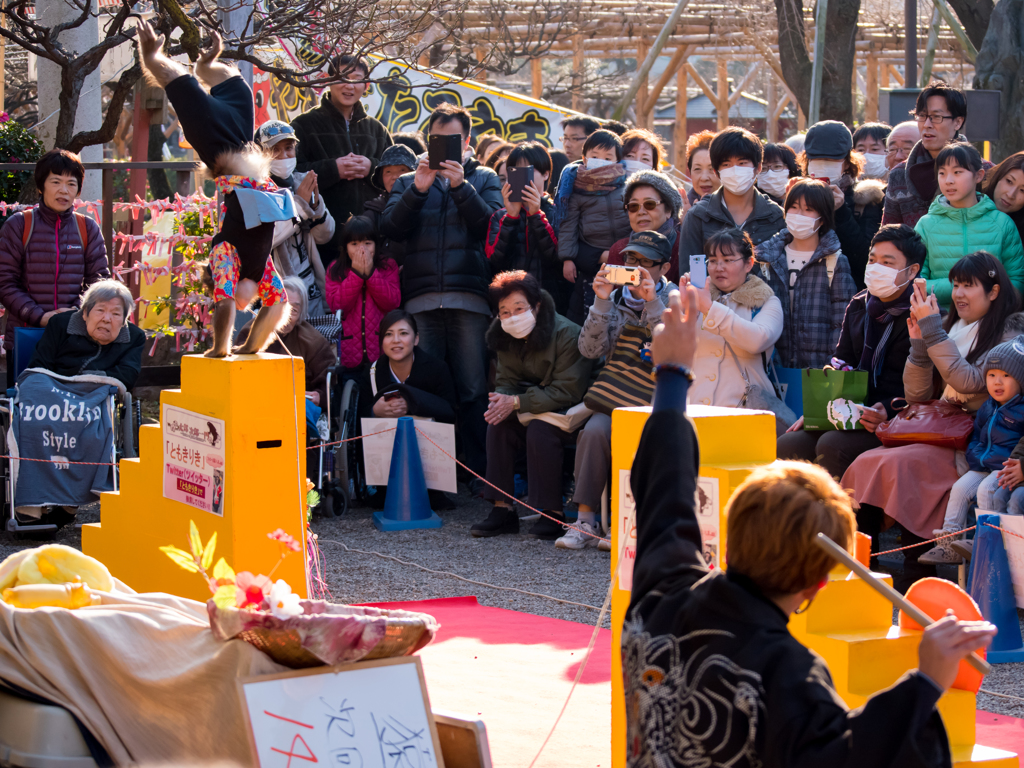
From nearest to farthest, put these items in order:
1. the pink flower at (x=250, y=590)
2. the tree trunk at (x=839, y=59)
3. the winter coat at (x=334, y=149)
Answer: the pink flower at (x=250, y=590) < the winter coat at (x=334, y=149) < the tree trunk at (x=839, y=59)

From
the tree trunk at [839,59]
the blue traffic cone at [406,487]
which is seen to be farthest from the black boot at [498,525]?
the tree trunk at [839,59]

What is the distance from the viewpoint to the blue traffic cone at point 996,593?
15.8 feet

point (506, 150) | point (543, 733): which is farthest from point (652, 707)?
point (506, 150)

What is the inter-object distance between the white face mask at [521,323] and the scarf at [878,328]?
1861 mm

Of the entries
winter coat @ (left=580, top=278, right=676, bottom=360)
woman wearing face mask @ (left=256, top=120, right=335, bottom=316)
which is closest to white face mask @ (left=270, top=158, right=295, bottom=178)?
woman wearing face mask @ (left=256, top=120, right=335, bottom=316)

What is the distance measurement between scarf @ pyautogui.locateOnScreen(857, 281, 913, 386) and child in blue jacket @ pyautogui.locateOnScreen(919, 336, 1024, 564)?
0.69 meters

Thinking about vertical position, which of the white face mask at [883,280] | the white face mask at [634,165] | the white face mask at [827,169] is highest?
the white face mask at [634,165]

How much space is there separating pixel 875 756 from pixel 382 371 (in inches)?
236

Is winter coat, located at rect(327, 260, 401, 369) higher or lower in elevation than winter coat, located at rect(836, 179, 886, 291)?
lower

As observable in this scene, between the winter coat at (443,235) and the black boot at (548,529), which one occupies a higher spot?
the winter coat at (443,235)

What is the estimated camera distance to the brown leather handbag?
552 cm

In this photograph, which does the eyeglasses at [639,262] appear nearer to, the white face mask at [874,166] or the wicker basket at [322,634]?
the white face mask at [874,166]

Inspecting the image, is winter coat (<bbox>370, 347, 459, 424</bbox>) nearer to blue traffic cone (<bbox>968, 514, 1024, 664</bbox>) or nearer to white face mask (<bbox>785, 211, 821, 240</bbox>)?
white face mask (<bbox>785, 211, 821, 240</bbox>)

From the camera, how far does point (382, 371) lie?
771 centimetres
